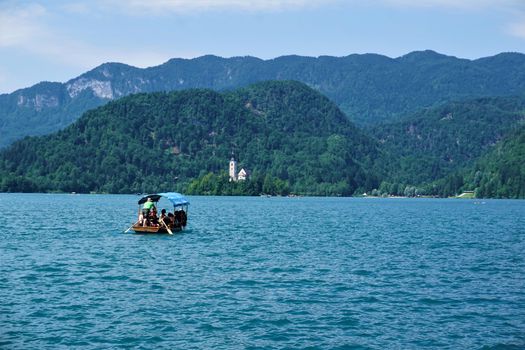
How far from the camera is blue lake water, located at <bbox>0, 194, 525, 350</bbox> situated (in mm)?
35250

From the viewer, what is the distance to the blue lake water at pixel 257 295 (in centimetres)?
3525

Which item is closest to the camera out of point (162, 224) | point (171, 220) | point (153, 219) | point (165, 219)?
point (162, 224)

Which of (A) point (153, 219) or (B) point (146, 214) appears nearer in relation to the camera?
(B) point (146, 214)

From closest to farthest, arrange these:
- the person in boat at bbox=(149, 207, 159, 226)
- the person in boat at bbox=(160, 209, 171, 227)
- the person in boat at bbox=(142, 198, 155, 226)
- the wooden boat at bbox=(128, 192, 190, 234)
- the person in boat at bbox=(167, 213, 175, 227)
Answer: the wooden boat at bbox=(128, 192, 190, 234) < the person in boat at bbox=(142, 198, 155, 226) < the person in boat at bbox=(149, 207, 159, 226) < the person in boat at bbox=(160, 209, 171, 227) < the person in boat at bbox=(167, 213, 175, 227)

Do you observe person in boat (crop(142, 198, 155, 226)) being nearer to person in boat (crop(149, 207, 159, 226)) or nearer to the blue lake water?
person in boat (crop(149, 207, 159, 226))

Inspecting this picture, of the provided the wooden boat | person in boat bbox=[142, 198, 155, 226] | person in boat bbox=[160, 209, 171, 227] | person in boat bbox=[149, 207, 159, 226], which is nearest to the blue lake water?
the wooden boat

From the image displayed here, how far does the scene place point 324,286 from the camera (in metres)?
49.2

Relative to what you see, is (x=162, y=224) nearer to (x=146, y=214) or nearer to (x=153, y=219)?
(x=153, y=219)

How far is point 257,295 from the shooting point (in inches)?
1794

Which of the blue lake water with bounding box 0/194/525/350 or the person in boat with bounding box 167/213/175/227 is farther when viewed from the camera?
the person in boat with bounding box 167/213/175/227

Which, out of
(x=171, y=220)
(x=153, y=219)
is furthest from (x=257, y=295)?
(x=171, y=220)

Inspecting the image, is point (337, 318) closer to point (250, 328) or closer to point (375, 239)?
point (250, 328)

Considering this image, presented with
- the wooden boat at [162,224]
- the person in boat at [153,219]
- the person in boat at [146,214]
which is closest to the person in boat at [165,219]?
the wooden boat at [162,224]

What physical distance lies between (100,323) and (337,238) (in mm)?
55653
